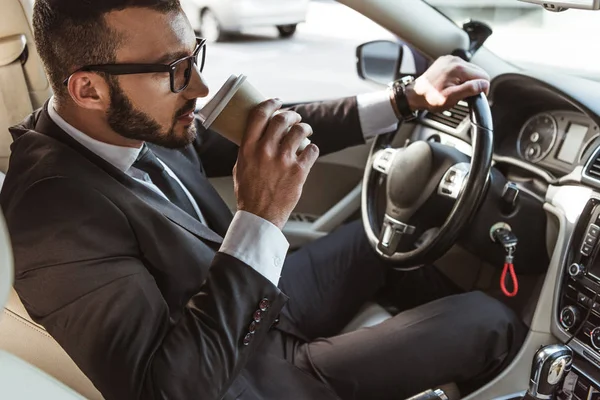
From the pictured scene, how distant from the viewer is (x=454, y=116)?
5.53ft

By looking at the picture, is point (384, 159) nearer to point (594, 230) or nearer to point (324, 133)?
point (324, 133)

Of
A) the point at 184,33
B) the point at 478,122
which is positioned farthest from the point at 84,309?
the point at 478,122

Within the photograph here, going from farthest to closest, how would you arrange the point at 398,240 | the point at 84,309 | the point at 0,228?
the point at 398,240, the point at 84,309, the point at 0,228

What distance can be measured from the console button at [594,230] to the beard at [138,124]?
823 mm

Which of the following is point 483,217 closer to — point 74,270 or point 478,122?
point 478,122

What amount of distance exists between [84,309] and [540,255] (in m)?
1.04

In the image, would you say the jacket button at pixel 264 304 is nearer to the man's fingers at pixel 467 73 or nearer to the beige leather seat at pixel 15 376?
the beige leather seat at pixel 15 376

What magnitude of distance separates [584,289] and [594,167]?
A: 26 cm

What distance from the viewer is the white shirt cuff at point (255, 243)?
106 centimetres

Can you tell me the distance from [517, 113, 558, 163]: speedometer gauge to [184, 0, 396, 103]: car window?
44.9 inches

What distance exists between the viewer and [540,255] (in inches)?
59.7

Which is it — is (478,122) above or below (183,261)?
above

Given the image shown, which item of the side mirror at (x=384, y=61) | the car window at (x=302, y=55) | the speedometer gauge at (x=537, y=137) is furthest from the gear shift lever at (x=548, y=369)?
the car window at (x=302, y=55)

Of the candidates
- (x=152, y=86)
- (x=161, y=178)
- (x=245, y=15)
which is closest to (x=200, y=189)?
(x=161, y=178)
